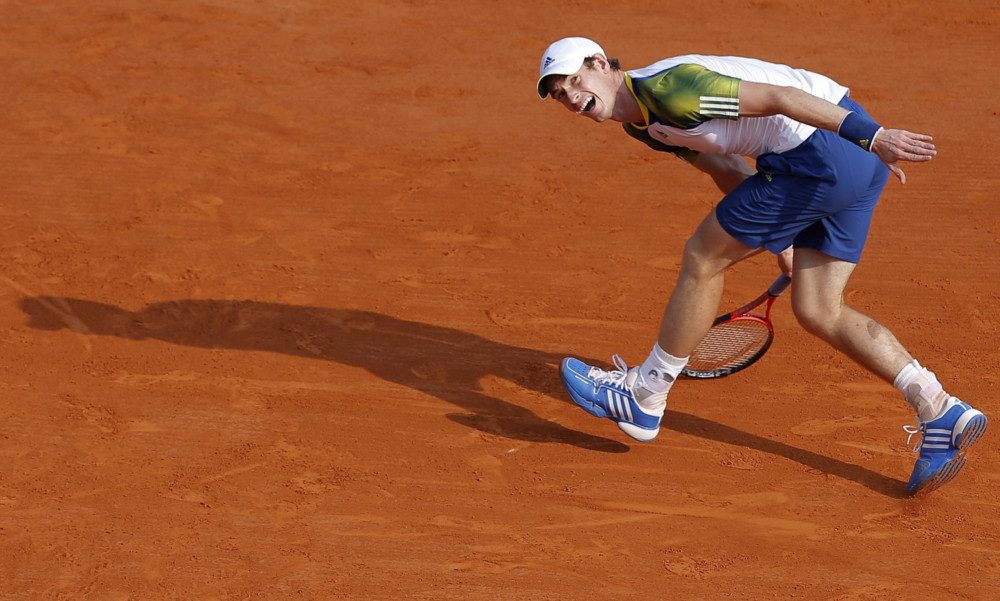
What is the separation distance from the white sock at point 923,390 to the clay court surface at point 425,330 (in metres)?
0.42

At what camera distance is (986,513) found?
14.0 ft

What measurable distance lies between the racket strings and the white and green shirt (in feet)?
3.42

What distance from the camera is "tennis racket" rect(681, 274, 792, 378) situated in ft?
16.3

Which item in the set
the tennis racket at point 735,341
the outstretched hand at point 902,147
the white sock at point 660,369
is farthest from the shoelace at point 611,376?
the outstretched hand at point 902,147

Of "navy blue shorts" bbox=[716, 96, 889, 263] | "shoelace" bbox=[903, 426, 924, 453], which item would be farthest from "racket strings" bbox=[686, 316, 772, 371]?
"navy blue shorts" bbox=[716, 96, 889, 263]

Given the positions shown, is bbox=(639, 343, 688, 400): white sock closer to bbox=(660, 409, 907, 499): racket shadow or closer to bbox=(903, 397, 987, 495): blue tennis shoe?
bbox=(660, 409, 907, 499): racket shadow

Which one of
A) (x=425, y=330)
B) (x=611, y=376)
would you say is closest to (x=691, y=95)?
(x=611, y=376)

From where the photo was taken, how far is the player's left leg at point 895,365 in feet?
13.7

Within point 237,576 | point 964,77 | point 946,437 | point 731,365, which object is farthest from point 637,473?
point 964,77

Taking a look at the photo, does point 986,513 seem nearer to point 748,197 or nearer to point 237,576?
point 748,197

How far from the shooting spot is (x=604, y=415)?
462 cm

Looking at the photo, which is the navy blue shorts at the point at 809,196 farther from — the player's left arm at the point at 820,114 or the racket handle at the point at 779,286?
the racket handle at the point at 779,286

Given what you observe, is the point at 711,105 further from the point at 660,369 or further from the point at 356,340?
the point at 356,340

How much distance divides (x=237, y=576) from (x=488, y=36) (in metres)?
6.02
